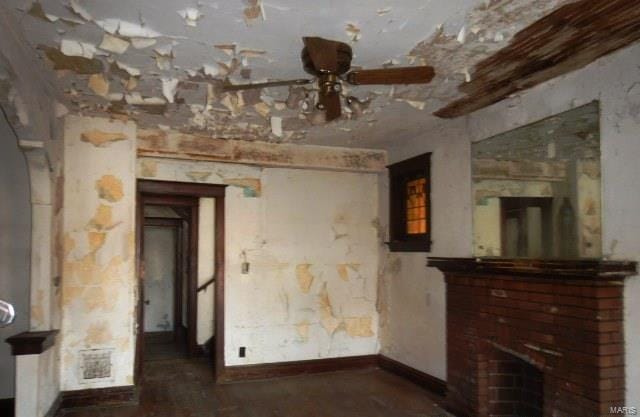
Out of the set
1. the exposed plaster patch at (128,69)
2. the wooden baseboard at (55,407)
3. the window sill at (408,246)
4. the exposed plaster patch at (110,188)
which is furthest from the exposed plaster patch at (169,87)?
the window sill at (408,246)

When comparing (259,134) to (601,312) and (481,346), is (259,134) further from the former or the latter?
(601,312)

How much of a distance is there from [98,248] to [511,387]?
11.4 ft

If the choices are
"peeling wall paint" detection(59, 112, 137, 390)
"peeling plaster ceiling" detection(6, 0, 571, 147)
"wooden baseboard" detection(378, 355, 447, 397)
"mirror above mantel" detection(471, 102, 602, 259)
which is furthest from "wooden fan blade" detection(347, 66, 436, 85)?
"wooden baseboard" detection(378, 355, 447, 397)

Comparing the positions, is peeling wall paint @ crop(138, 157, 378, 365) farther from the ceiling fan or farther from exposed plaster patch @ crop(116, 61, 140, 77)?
the ceiling fan

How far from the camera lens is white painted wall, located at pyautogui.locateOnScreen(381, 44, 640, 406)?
8.47 ft

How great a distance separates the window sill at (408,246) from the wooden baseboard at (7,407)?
3.67m

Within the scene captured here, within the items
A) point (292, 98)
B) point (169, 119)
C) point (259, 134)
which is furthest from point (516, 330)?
point (169, 119)

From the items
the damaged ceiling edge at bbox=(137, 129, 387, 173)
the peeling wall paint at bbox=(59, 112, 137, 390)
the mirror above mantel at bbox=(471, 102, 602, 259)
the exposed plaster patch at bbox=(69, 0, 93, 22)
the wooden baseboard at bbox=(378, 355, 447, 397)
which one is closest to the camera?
the exposed plaster patch at bbox=(69, 0, 93, 22)

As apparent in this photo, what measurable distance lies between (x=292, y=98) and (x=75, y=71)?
1497mm

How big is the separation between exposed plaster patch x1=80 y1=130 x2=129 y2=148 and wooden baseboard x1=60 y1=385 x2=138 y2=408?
2.07 metres

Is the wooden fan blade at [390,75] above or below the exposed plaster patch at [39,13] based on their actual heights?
below

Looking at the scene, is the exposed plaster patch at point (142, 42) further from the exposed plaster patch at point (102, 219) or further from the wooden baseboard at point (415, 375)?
the wooden baseboard at point (415, 375)

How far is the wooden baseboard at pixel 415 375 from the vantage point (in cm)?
421

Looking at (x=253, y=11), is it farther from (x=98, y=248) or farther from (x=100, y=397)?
(x=100, y=397)
